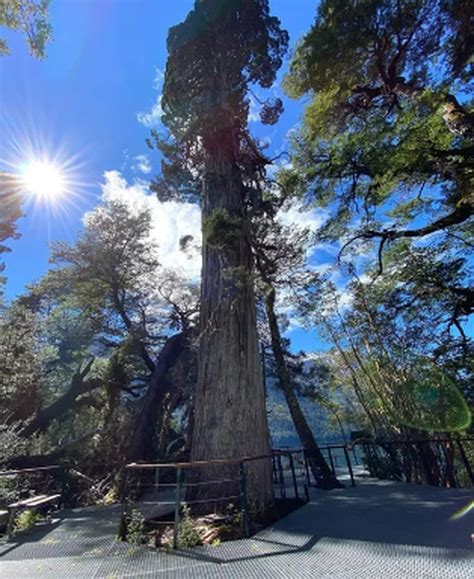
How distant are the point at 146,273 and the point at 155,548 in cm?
1044

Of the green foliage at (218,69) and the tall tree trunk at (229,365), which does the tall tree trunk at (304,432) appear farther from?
the green foliage at (218,69)

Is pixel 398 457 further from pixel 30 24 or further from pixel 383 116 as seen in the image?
pixel 30 24

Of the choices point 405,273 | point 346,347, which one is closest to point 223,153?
point 405,273

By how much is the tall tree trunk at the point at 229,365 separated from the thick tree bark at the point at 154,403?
5413 mm

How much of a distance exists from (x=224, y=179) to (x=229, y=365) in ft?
13.7

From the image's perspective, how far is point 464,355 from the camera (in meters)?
7.56

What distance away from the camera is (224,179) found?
6.88 m

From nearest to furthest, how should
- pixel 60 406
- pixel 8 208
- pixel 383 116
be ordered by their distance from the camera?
pixel 383 116
pixel 8 208
pixel 60 406

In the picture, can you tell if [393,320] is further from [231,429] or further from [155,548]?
[155,548]

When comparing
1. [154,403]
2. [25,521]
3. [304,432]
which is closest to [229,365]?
[25,521]

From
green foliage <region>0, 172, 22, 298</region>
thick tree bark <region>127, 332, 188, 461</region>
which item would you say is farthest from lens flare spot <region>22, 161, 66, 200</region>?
thick tree bark <region>127, 332, 188, 461</region>

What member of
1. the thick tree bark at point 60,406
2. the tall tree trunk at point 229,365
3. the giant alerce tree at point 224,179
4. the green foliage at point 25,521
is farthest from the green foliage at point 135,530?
the thick tree bark at point 60,406

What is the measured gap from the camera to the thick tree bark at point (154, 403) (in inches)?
360

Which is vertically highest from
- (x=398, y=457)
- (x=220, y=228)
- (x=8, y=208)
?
(x=8, y=208)
